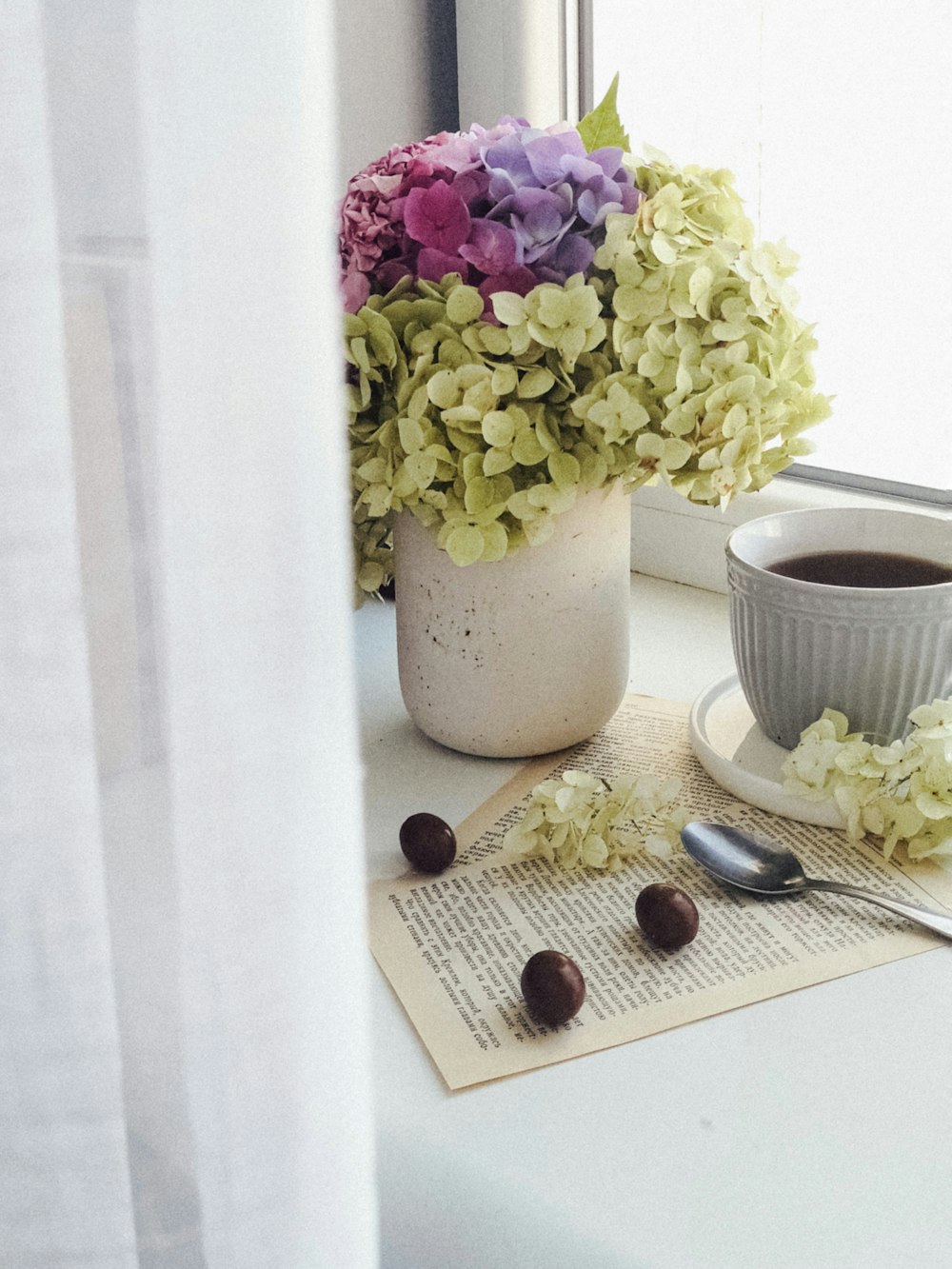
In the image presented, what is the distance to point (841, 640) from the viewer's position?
2.05 feet

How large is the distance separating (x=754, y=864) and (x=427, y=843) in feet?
0.51

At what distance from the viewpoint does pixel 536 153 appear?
614 mm

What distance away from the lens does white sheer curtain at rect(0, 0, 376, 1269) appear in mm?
261

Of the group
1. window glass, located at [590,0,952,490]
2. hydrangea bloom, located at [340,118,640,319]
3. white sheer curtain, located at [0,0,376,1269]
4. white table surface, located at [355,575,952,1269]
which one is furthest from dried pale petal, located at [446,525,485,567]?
window glass, located at [590,0,952,490]

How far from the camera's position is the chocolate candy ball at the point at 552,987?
0.47 m

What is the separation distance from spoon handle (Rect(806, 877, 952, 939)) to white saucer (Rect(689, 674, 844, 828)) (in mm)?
67

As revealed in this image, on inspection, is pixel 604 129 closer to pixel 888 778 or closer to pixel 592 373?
pixel 592 373

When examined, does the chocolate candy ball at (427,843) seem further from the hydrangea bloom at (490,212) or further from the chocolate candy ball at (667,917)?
the hydrangea bloom at (490,212)

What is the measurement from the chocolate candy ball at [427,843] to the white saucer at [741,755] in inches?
6.5

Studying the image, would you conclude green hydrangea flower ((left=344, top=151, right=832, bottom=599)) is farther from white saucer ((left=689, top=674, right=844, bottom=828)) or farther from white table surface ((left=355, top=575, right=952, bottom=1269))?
white table surface ((left=355, top=575, right=952, bottom=1269))

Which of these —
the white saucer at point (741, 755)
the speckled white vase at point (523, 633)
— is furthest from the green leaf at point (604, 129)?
the white saucer at point (741, 755)

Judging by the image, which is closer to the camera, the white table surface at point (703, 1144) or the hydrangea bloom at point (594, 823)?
the white table surface at point (703, 1144)

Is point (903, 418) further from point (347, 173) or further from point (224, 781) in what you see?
point (224, 781)

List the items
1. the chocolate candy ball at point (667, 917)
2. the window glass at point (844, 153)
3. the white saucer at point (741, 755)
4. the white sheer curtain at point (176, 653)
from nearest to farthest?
the white sheer curtain at point (176, 653)
the chocolate candy ball at point (667, 917)
the white saucer at point (741, 755)
the window glass at point (844, 153)
